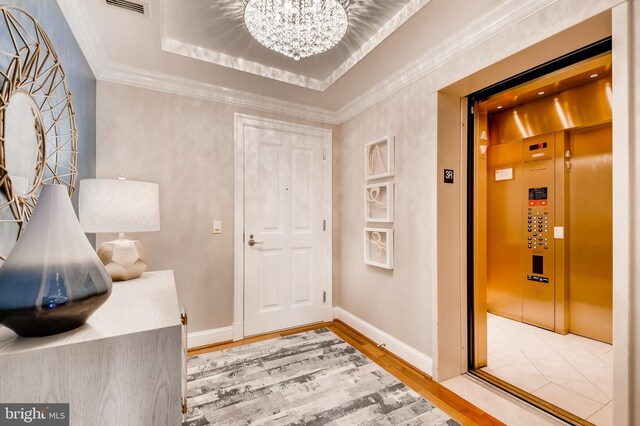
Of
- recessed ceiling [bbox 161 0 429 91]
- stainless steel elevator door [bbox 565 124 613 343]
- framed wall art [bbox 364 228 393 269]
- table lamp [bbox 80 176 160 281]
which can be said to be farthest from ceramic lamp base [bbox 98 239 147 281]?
stainless steel elevator door [bbox 565 124 613 343]

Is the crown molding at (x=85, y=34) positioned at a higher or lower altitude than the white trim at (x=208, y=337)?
higher

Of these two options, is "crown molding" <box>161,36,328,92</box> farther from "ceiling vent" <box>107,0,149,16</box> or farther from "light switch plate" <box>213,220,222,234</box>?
"light switch plate" <box>213,220,222,234</box>

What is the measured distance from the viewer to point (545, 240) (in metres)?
3.06

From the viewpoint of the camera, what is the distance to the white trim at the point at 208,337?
263cm

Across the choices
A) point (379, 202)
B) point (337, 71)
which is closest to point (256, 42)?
point (337, 71)

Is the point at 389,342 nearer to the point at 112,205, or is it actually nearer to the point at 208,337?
the point at 208,337

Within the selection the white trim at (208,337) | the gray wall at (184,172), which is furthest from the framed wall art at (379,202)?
the white trim at (208,337)

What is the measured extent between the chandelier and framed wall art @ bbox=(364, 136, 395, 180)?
1.08m

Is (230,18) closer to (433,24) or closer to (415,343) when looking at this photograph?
(433,24)

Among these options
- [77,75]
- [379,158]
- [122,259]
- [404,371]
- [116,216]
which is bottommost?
[404,371]

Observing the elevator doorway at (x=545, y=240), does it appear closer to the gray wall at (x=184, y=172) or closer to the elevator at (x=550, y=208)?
the elevator at (x=550, y=208)

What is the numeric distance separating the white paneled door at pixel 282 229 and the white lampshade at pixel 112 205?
4.34 ft

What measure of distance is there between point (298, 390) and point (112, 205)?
1.60m

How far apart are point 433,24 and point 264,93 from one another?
160 centimetres
